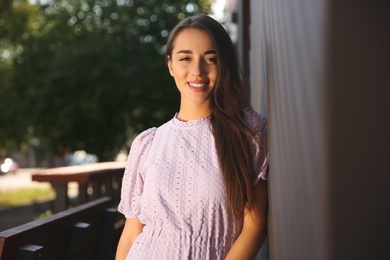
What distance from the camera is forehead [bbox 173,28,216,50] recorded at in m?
2.04

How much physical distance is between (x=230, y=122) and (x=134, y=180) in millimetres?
393

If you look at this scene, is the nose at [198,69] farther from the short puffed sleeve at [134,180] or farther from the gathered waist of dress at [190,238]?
the gathered waist of dress at [190,238]

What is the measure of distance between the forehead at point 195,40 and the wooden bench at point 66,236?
3.33 feet

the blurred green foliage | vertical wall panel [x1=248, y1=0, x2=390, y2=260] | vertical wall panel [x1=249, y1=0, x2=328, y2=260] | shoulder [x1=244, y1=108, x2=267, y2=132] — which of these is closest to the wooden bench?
shoulder [x1=244, y1=108, x2=267, y2=132]

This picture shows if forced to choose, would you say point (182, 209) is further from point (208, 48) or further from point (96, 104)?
point (96, 104)

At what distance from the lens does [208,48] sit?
2.04m

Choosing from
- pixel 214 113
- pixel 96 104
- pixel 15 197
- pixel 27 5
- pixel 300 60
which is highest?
pixel 27 5

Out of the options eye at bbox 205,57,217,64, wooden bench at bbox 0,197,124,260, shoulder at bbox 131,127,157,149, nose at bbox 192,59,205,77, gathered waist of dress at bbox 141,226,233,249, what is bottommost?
wooden bench at bbox 0,197,124,260

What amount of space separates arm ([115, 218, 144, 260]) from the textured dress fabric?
0.21 feet

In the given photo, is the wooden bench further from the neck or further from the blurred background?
the blurred background

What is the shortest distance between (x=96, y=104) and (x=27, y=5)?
26.3 feet

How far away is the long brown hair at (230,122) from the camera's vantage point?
1.87 m

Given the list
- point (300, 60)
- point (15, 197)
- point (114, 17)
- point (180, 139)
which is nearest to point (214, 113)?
point (180, 139)

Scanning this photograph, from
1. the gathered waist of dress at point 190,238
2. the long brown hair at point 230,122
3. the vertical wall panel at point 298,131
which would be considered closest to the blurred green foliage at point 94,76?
the long brown hair at point 230,122
